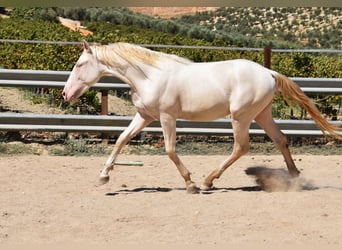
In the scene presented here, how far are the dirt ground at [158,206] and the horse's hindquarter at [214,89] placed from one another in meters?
0.88

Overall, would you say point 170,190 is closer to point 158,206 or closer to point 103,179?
point 103,179

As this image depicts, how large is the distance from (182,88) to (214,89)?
33 cm

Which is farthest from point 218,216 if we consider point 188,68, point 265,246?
point 188,68

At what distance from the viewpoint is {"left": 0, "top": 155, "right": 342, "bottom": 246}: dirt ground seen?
634 centimetres

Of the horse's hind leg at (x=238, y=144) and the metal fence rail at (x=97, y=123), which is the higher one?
the horse's hind leg at (x=238, y=144)

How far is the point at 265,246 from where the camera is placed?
5.84 m

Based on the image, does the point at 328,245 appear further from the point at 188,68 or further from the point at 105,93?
the point at 105,93

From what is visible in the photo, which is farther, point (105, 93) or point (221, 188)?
point (105, 93)

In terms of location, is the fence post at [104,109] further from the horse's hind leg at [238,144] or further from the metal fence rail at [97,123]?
the horse's hind leg at [238,144]

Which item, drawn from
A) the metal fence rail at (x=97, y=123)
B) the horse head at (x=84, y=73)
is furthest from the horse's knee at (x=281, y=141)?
the metal fence rail at (x=97, y=123)

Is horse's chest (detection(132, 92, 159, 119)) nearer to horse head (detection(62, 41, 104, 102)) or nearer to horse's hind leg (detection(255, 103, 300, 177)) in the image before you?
horse head (detection(62, 41, 104, 102))

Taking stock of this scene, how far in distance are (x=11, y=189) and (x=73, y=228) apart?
1919 millimetres

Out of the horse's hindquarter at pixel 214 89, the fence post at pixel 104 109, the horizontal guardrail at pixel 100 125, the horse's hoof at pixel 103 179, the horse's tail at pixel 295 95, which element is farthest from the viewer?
the fence post at pixel 104 109

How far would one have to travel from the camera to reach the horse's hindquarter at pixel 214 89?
803 centimetres
